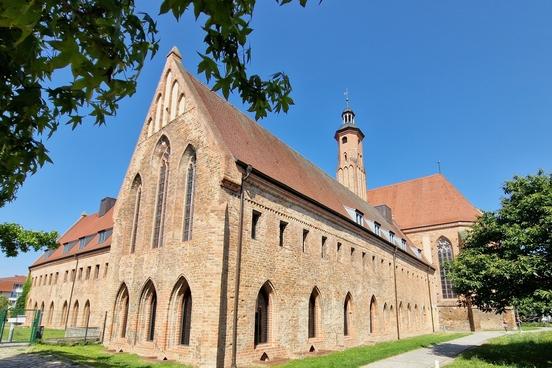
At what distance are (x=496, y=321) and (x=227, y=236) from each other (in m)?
34.1

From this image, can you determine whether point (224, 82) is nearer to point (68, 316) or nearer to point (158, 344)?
point (158, 344)

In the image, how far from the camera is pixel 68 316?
29438 millimetres

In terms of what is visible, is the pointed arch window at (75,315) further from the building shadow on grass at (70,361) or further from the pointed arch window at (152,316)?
the pointed arch window at (152,316)

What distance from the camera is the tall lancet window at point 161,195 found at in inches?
657

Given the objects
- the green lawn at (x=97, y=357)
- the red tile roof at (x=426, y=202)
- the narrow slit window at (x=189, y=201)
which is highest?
the red tile roof at (x=426, y=202)

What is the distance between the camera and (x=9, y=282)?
97.6 meters

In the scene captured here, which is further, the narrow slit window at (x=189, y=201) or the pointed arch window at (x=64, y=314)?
the pointed arch window at (x=64, y=314)

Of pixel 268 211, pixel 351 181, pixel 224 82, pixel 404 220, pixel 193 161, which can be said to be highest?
pixel 351 181

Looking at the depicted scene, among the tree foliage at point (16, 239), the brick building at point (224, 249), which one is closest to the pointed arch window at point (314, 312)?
the brick building at point (224, 249)

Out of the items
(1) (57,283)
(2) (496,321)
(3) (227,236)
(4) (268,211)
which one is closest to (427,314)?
(2) (496,321)

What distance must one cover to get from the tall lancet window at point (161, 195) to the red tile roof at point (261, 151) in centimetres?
304

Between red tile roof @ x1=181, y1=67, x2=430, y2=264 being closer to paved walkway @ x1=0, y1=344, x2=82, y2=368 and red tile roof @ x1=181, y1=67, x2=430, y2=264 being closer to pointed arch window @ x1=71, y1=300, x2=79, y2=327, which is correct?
paved walkway @ x1=0, y1=344, x2=82, y2=368

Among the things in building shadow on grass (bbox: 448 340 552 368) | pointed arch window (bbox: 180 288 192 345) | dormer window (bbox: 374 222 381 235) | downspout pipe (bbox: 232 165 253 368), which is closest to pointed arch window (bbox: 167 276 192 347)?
pointed arch window (bbox: 180 288 192 345)

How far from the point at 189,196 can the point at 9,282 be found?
106844 millimetres
